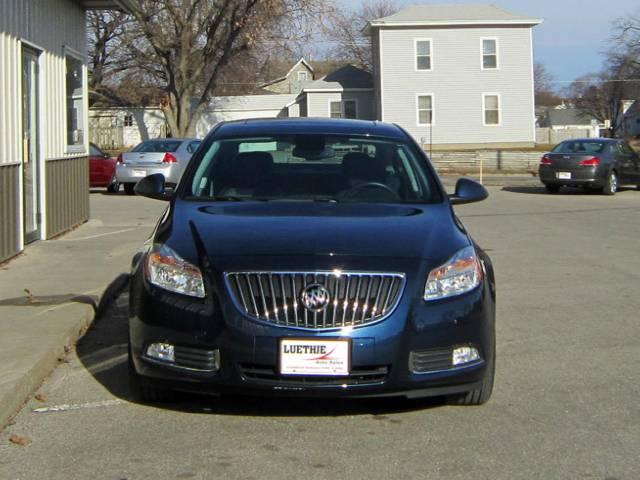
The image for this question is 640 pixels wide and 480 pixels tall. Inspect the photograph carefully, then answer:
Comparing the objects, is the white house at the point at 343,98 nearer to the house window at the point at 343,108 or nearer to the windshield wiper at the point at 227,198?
the house window at the point at 343,108

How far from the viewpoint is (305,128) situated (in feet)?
22.6

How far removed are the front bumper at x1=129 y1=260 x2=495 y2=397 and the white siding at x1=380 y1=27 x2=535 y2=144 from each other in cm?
4084

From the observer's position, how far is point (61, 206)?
1377 centimetres

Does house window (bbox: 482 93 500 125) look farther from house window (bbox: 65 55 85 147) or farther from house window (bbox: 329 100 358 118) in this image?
house window (bbox: 65 55 85 147)

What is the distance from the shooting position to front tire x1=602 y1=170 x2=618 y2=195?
24344mm

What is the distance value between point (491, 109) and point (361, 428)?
1656 inches

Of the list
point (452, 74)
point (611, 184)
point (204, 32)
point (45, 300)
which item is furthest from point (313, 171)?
point (452, 74)

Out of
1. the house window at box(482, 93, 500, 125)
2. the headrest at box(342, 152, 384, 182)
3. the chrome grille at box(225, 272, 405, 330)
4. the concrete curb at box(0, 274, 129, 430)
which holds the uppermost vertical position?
the house window at box(482, 93, 500, 125)

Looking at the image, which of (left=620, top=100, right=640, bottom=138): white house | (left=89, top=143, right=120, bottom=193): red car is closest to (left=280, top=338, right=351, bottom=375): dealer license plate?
(left=89, top=143, right=120, bottom=193): red car

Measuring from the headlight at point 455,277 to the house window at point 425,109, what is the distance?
4072 centimetres

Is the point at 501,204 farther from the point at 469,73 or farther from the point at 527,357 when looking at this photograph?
the point at 469,73

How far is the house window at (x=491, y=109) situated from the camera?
4562 centimetres

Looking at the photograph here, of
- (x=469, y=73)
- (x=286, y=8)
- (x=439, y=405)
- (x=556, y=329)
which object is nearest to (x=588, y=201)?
(x=556, y=329)

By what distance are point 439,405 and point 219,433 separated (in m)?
1.33
